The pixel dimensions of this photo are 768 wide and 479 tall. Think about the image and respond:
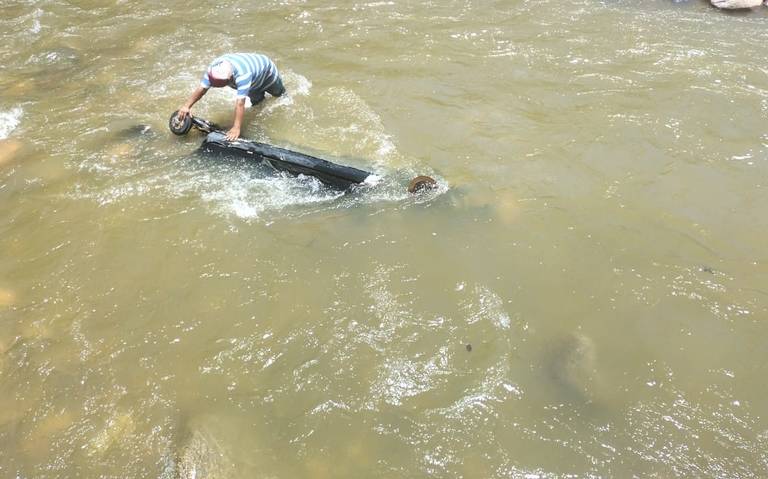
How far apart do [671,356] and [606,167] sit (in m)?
2.53

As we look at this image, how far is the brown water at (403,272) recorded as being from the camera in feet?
10.9

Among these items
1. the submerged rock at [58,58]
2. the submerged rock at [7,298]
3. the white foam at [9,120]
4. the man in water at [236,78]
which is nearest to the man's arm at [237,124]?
→ the man in water at [236,78]

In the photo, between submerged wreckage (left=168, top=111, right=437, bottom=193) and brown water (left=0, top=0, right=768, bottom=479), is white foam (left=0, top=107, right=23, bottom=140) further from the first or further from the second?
submerged wreckage (left=168, top=111, right=437, bottom=193)

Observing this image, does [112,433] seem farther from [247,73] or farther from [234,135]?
[247,73]

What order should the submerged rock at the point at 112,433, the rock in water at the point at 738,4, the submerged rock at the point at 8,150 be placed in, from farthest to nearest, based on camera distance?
the rock in water at the point at 738,4 → the submerged rock at the point at 8,150 → the submerged rock at the point at 112,433

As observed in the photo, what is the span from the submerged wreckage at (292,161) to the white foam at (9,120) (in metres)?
2.40

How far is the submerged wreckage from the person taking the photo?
5.21m

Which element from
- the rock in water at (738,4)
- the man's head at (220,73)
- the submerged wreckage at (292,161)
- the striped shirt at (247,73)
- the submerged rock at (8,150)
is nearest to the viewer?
the submerged wreckage at (292,161)

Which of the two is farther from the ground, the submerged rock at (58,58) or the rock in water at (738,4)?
the rock in water at (738,4)

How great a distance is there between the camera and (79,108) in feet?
22.7

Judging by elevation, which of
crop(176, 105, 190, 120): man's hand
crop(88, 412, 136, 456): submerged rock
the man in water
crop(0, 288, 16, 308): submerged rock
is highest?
the man in water

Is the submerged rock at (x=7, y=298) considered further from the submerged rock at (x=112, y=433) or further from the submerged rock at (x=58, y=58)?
the submerged rock at (x=58, y=58)

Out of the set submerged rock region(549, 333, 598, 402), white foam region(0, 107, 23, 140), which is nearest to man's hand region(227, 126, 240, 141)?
white foam region(0, 107, 23, 140)

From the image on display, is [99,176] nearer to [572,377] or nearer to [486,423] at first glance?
[486,423]
